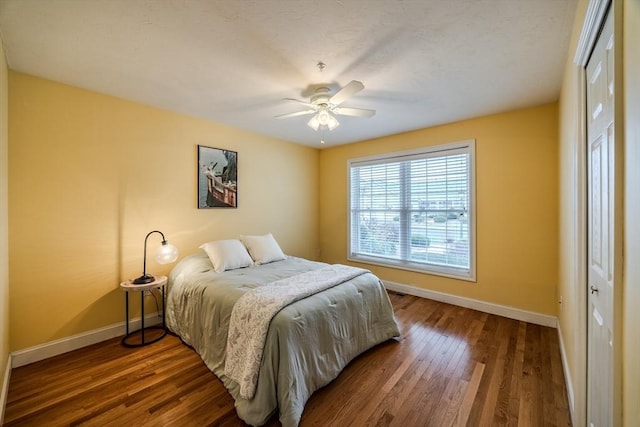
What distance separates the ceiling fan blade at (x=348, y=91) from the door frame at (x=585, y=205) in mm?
1193

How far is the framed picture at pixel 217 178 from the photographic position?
338 cm

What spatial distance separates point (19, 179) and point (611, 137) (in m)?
3.84

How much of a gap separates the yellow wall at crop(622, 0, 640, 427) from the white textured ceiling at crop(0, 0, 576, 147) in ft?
3.09

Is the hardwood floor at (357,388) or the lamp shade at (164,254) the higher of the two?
→ the lamp shade at (164,254)

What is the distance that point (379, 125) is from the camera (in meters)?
3.62

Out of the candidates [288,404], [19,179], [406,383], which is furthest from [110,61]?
[406,383]

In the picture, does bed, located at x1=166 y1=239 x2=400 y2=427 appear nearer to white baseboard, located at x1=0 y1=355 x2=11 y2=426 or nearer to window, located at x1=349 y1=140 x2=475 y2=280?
white baseboard, located at x1=0 y1=355 x2=11 y2=426

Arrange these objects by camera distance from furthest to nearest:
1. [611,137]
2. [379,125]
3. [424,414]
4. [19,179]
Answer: [379,125] < [19,179] < [424,414] < [611,137]

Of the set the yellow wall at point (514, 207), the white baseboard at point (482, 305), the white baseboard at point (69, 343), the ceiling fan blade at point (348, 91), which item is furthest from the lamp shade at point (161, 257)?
the yellow wall at point (514, 207)

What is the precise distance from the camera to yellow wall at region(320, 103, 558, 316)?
2.88 meters

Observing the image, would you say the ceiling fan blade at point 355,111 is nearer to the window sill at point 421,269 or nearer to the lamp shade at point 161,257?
the lamp shade at point 161,257

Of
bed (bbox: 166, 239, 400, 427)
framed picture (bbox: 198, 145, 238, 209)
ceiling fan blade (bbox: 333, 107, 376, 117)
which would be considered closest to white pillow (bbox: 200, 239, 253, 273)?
bed (bbox: 166, 239, 400, 427)

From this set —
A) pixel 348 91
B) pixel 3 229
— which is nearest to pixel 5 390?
pixel 3 229

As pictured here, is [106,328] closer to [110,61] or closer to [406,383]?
[110,61]
